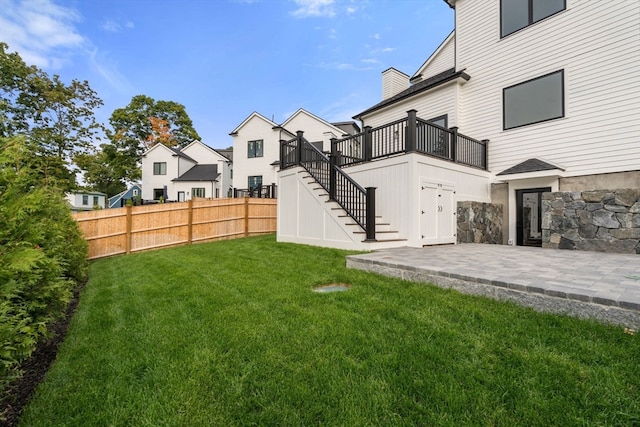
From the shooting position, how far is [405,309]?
3.10m

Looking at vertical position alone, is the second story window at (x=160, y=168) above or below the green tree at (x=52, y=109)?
below

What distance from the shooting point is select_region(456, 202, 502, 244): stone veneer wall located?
8117 mm

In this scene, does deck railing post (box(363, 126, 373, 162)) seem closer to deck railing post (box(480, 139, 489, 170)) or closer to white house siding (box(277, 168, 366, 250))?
white house siding (box(277, 168, 366, 250))

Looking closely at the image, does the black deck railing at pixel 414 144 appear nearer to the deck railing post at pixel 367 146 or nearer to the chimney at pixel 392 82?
the deck railing post at pixel 367 146

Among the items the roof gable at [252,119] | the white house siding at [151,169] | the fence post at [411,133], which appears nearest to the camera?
the fence post at [411,133]

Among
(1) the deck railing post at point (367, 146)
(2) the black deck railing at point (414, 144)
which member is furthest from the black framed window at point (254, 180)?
(1) the deck railing post at point (367, 146)

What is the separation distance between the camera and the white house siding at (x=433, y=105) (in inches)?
379

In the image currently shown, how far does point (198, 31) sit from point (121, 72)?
6826mm

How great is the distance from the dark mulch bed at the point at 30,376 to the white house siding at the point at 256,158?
675 inches

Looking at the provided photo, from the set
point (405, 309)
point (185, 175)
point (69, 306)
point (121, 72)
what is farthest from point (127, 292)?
point (185, 175)

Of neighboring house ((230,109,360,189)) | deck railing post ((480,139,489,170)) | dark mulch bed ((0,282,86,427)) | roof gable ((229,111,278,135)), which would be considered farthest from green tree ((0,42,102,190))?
deck railing post ((480,139,489,170))

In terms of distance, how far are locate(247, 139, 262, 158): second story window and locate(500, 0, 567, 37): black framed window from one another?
620 inches

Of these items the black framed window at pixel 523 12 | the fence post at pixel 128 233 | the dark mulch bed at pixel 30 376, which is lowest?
the dark mulch bed at pixel 30 376

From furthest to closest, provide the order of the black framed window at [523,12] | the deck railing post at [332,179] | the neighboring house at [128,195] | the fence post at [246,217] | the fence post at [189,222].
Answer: the neighboring house at [128,195] → the fence post at [246,217] → the fence post at [189,222] → the black framed window at [523,12] → the deck railing post at [332,179]
